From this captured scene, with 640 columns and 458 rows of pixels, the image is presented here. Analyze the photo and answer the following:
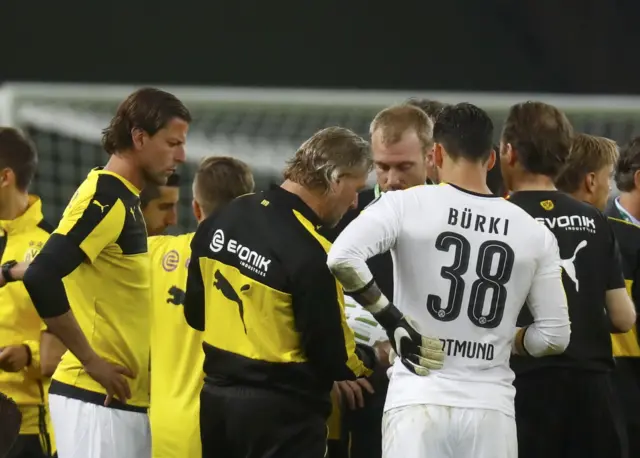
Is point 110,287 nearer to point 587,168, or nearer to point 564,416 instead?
point 564,416

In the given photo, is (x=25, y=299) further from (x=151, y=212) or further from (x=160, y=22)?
(x=160, y=22)

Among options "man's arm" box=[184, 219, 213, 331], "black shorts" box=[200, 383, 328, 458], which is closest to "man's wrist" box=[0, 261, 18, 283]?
"man's arm" box=[184, 219, 213, 331]

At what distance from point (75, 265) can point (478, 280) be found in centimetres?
136

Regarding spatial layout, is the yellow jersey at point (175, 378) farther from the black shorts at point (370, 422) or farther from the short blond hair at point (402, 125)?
the short blond hair at point (402, 125)

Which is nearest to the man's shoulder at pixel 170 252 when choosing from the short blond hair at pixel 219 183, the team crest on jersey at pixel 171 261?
the team crest on jersey at pixel 171 261

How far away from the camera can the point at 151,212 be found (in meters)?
5.12

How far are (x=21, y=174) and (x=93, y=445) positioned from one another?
54.8 inches

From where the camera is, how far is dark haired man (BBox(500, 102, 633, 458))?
13.3 ft

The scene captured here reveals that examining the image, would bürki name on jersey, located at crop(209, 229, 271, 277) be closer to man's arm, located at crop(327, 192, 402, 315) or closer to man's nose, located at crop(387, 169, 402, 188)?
man's arm, located at crop(327, 192, 402, 315)

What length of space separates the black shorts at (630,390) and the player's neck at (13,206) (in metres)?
2.55

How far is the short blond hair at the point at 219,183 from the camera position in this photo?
15.3 ft

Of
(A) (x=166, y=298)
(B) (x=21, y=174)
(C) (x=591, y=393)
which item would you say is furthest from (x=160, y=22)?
(C) (x=591, y=393)

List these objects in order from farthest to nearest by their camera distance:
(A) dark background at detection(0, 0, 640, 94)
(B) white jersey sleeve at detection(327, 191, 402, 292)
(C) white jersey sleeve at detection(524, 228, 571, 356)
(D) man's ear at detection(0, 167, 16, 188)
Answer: (A) dark background at detection(0, 0, 640, 94), (D) man's ear at detection(0, 167, 16, 188), (C) white jersey sleeve at detection(524, 228, 571, 356), (B) white jersey sleeve at detection(327, 191, 402, 292)

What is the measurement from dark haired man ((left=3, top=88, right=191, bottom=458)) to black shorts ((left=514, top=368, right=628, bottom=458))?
138cm
